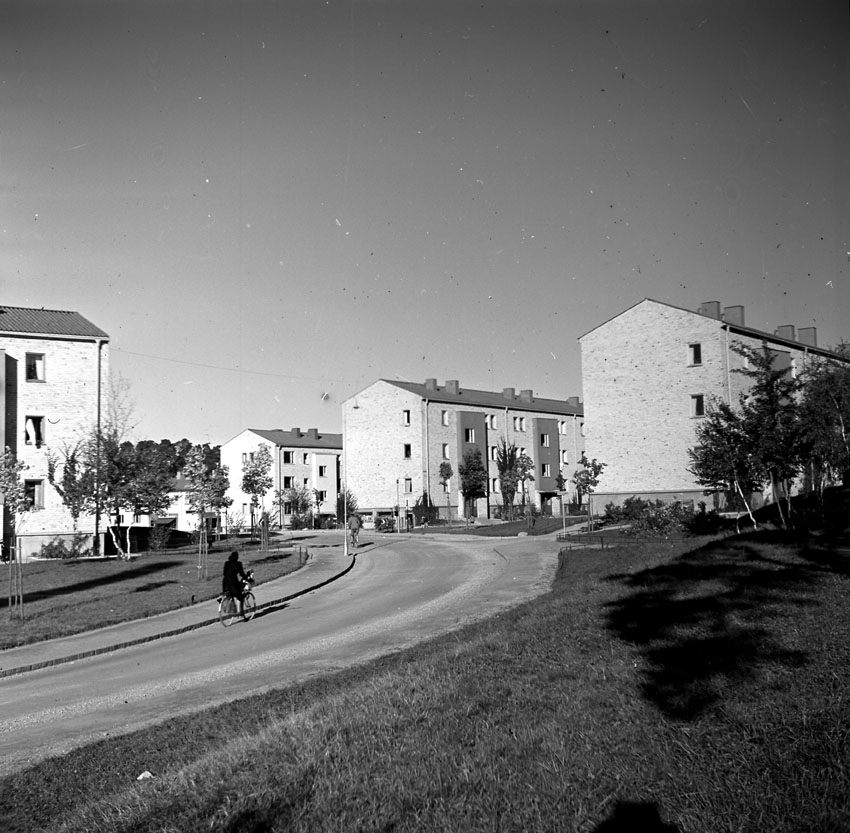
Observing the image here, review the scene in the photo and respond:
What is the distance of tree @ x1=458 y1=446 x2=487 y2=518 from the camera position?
225ft

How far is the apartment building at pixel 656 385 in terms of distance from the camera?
153 ft

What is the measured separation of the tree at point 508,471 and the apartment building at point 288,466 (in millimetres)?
17948

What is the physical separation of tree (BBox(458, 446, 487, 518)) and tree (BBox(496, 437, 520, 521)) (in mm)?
1677

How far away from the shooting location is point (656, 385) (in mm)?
48969

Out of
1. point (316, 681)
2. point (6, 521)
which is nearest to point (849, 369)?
point (316, 681)

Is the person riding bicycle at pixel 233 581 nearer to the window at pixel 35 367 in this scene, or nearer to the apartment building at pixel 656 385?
the window at pixel 35 367

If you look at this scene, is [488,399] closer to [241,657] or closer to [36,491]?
[36,491]

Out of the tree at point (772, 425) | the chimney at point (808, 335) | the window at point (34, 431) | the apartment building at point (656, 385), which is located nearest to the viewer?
the tree at point (772, 425)

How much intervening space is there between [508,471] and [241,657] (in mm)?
54595

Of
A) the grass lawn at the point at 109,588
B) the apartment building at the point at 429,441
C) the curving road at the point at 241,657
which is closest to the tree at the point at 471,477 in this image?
the apartment building at the point at 429,441

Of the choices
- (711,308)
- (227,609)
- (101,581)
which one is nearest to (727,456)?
(227,609)

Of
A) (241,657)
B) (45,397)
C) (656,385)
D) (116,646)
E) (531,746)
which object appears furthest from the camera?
(656,385)

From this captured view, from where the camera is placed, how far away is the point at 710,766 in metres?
5.44

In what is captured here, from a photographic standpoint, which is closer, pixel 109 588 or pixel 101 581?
pixel 109 588
